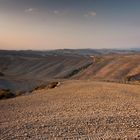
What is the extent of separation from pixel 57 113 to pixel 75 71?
6300cm

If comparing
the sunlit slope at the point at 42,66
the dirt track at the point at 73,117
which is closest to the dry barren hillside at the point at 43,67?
the sunlit slope at the point at 42,66

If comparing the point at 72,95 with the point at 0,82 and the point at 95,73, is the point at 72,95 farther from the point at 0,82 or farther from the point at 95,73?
the point at 95,73

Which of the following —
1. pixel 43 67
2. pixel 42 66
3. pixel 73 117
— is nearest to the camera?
pixel 73 117

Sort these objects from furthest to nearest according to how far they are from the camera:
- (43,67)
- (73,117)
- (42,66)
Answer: (42,66)
(43,67)
(73,117)

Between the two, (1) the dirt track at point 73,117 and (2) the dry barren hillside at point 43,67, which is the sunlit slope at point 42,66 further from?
(1) the dirt track at point 73,117

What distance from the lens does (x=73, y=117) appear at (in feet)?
59.3

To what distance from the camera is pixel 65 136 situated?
1446 cm

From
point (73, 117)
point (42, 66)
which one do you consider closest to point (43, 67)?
point (42, 66)

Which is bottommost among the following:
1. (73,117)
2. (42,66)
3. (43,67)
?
(43,67)

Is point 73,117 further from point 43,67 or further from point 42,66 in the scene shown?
point 42,66

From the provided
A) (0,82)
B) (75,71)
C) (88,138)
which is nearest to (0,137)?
(88,138)

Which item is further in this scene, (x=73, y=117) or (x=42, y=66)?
(x=42, y=66)

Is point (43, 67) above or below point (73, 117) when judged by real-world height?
below

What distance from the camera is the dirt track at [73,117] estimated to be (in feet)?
48.4
